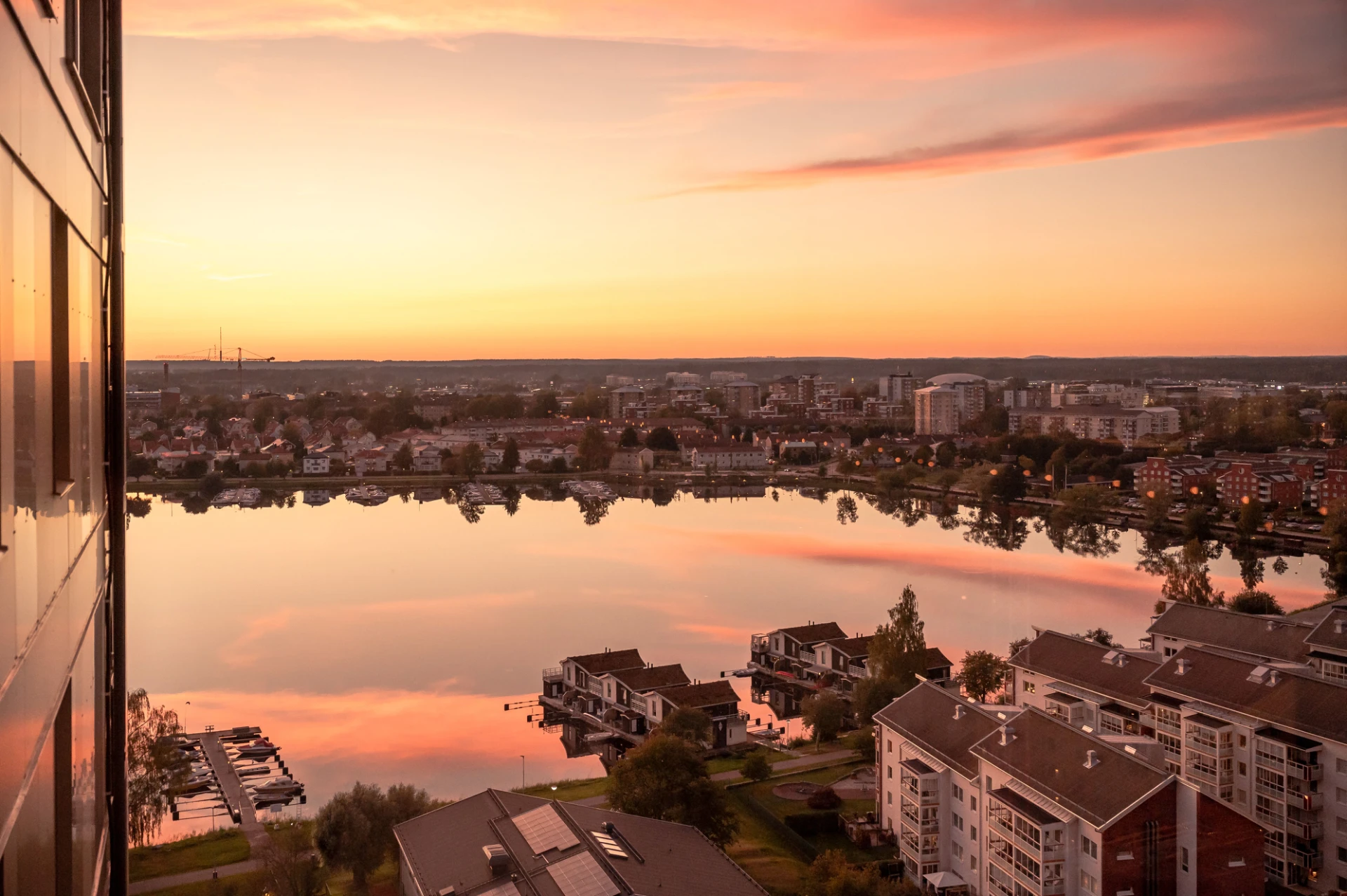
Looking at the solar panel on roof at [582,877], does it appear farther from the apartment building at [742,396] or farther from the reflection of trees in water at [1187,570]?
the apartment building at [742,396]

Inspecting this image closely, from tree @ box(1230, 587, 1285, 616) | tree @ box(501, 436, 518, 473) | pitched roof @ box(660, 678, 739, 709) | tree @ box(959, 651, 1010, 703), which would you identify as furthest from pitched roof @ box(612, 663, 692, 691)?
tree @ box(501, 436, 518, 473)

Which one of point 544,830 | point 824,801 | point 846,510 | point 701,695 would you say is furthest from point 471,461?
point 544,830

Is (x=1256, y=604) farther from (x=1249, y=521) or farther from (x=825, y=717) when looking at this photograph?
(x=1249, y=521)

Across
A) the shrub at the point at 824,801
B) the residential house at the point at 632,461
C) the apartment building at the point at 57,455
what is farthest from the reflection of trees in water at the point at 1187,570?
the residential house at the point at 632,461

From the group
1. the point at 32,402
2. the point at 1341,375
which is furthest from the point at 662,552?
the point at 32,402

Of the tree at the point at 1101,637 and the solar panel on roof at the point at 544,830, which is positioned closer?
the solar panel on roof at the point at 544,830

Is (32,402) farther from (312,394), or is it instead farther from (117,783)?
(312,394)
